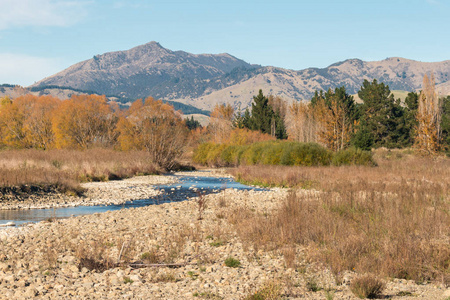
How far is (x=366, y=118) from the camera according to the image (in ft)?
230

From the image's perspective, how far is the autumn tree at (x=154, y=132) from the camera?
50250 millimetres

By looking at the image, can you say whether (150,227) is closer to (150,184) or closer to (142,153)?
(150,184)

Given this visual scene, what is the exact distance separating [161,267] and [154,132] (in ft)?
142

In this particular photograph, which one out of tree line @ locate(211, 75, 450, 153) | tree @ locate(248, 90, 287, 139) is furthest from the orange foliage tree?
tree @ locate(248, 90, 287, 139)

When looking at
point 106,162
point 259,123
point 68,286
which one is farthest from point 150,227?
point 259,123

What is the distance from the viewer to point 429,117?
4206cm

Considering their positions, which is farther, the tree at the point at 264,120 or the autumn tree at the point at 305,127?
the tree at the point at 264,120

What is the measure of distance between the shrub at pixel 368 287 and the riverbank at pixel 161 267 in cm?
24

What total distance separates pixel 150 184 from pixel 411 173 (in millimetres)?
19506

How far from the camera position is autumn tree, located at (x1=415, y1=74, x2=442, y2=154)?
138 ft

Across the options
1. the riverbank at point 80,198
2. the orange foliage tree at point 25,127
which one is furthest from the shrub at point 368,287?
the orange foliage tree at point 25,127

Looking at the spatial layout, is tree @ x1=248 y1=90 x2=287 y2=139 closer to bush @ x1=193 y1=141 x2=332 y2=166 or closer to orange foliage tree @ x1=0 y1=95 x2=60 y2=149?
bush @ x1=193 y1=141 x2=332 y2=166

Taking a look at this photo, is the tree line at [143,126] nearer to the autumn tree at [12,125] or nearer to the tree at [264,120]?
the autumn tree at [12,125]

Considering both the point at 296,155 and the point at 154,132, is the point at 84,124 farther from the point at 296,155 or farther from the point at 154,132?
the point at 296,155
